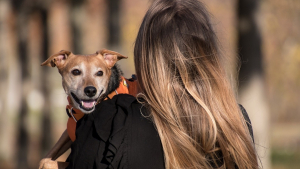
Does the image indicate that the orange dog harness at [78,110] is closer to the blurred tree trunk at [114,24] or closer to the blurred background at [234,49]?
the blurred background at [234,49]

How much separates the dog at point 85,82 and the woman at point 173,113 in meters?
0.67

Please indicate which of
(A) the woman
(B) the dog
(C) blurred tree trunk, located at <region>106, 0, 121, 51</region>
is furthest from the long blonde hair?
(C) blurred tree trunk, located at <region>106, 0, 121, 51</region>

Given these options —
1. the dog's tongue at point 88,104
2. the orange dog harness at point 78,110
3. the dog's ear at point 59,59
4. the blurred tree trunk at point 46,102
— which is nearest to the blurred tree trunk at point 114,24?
the blurred tree trunk at point 46,102

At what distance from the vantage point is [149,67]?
2.53m

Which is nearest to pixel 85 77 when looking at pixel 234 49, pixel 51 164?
pixel 51 164

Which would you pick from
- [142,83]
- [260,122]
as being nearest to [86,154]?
[142,83]

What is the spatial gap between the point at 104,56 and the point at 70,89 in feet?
1.37

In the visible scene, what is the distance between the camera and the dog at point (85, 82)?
3.20 m

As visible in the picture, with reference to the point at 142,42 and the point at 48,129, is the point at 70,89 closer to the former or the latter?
the point at 142,42

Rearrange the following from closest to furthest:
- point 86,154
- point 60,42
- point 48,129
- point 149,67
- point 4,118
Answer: point 86,154 → point 149,67 → point 48,129 → point 4,118 → point 60,42

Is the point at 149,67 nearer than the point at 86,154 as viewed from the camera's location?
No

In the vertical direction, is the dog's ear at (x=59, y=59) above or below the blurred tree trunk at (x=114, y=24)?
below

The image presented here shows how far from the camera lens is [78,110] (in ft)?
10.1

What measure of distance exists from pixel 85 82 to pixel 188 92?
3.83 feet
